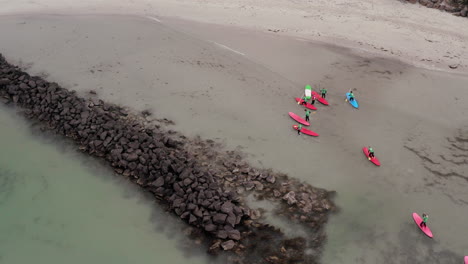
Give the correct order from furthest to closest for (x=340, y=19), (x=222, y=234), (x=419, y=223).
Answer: (x=340, y=19)
(x=419, y=223)
(x=222, y=234)

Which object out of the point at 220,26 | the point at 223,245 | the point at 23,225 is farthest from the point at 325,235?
the point at 220,26

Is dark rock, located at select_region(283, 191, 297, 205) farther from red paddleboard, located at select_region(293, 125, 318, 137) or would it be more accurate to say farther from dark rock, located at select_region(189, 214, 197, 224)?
red paddleboard, located at select_region(293, 125, 318, 137)

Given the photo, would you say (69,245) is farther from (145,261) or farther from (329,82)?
(329,82)

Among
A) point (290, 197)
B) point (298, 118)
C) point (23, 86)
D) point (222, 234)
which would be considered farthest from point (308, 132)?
point (23, 86)

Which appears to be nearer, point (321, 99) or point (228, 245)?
point (228, 245)

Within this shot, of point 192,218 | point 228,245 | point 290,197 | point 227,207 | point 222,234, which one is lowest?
point 228,245

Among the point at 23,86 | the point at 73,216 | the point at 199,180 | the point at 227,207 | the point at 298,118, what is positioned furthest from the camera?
the point at 23,86

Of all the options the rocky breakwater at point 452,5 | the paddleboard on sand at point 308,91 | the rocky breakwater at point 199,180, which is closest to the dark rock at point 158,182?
the rocky breakwater at point 199,180

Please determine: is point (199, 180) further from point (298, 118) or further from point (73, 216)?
point (298, 118)
